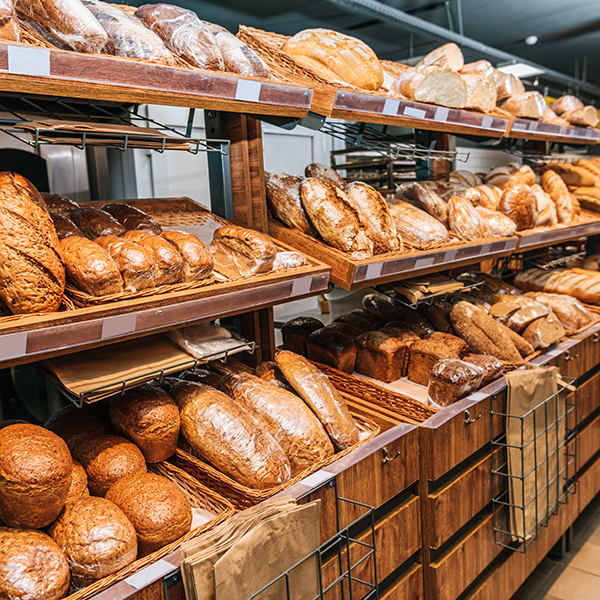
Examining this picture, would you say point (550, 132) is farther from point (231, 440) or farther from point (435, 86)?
point (231, 440)

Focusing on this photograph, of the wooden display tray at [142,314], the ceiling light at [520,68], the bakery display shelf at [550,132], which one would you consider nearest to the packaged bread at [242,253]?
the wooden display tray at [142,314]

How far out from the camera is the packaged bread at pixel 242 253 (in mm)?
1475

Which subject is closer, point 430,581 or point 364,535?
point 364,535

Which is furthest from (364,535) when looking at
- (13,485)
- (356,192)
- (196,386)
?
(356,192)

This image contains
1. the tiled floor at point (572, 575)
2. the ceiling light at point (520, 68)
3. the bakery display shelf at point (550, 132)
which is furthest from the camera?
the ceiling light at point (520, 68)

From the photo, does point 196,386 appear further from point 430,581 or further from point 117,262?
point 430,581

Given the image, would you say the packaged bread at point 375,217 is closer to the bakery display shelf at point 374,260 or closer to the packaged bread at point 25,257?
the bakery display shelf at point 374,260

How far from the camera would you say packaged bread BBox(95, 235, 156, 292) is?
121 centimetres

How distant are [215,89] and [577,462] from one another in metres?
2.46

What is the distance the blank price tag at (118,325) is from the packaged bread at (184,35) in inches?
27.4

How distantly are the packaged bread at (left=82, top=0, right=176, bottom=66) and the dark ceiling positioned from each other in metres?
2.58

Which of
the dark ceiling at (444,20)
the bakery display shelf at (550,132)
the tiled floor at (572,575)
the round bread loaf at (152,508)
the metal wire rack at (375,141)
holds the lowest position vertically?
the tiled floor at (572,575)

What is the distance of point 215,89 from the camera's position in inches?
53.6

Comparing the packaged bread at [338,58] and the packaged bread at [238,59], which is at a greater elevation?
the packaged bread at [338,58]
